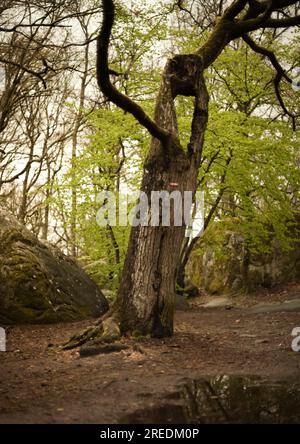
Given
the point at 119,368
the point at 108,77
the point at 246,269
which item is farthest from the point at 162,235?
the point at 246,269

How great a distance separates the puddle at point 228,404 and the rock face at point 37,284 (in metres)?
4.95

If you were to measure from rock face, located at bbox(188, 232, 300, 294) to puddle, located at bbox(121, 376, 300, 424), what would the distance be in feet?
35.1

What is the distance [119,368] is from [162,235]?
7.66ft

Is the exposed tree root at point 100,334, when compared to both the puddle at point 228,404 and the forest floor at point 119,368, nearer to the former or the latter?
the forest floor at point 119,368

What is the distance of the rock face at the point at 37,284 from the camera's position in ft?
27.0

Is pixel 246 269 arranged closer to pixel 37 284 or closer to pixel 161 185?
pixel 37 284

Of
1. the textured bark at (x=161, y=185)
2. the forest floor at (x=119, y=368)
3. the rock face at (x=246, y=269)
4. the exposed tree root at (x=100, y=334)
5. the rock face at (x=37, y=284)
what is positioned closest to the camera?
the forest floor at (x=119, y=368)

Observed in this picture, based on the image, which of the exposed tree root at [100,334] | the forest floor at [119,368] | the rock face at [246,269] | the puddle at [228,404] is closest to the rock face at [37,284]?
the forest floor at [119,368]

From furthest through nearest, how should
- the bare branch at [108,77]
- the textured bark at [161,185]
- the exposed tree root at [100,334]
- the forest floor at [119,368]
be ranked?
→ the textured bark at [161,185] → the exposed tree root at [100,334] → the bare branch at [108,77] → the forest floor at [119,368]

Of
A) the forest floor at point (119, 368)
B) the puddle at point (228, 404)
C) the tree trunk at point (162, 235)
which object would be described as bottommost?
the forest floor at point (119, 368)

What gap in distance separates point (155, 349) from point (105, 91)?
3643 millimetres

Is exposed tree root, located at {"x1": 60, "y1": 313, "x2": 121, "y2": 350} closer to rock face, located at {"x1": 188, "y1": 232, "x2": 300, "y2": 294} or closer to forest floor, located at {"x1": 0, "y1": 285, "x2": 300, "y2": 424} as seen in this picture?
forest floor, located at {"x1": 0, "y1": 285, "x2": 300, "y2": 424}

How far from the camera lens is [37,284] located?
8.55 metres
